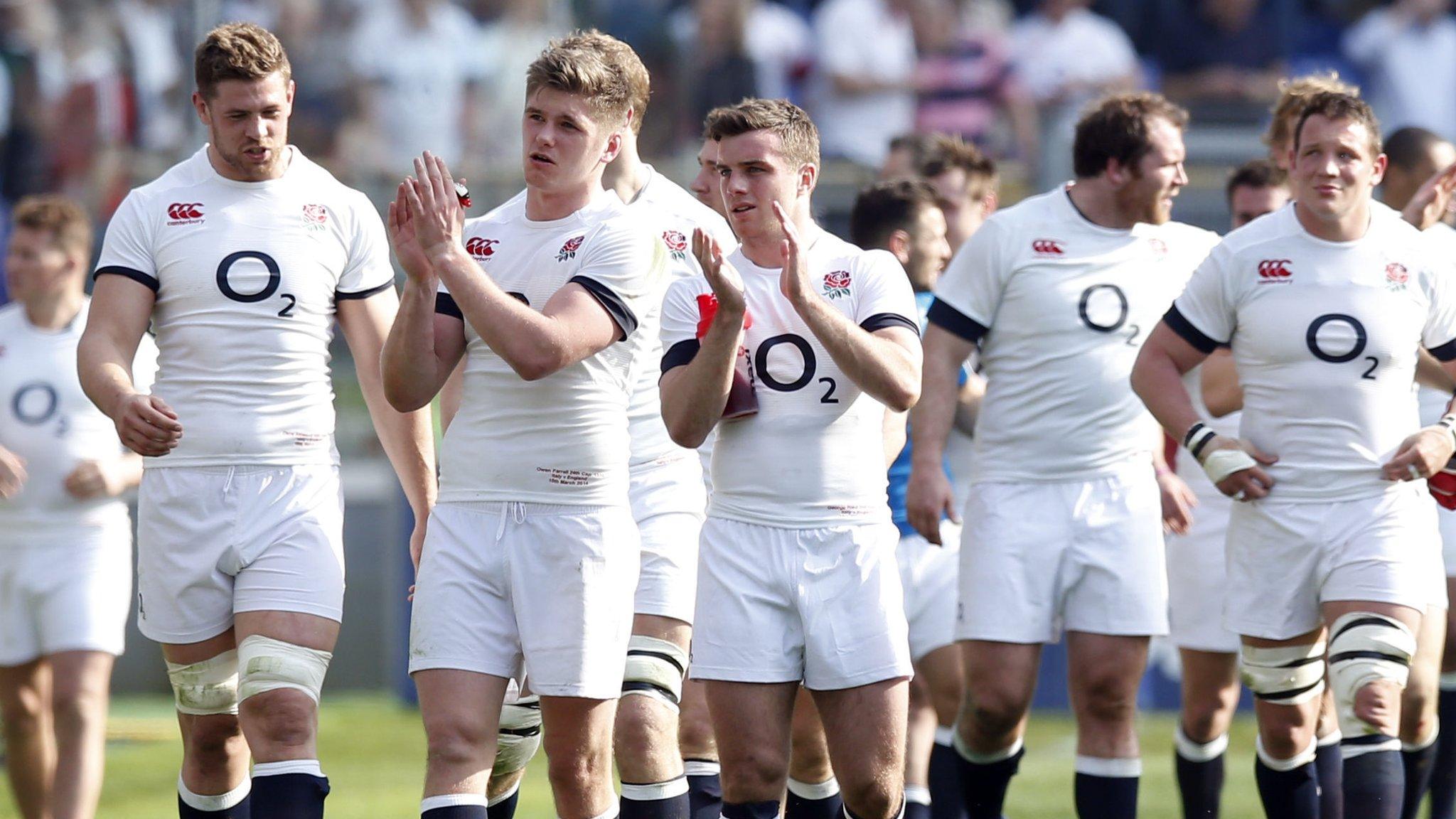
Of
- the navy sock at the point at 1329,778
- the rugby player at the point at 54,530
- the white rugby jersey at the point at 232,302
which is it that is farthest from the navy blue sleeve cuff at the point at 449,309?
the navy sock at the point at 1329,778

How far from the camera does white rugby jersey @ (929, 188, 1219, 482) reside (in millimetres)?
6715

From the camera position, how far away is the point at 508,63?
1334 cm

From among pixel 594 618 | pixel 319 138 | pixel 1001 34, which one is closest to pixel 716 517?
pixel 594 618

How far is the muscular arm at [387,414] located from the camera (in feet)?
18.7

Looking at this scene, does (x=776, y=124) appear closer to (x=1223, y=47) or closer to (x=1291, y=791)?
(x=1291, y=791)

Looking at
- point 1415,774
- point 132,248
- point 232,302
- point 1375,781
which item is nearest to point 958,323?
point 1375,781

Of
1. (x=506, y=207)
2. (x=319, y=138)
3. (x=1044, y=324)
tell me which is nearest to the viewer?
(x=506, y=207)

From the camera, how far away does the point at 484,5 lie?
13.9 m

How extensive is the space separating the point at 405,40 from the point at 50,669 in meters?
7.34

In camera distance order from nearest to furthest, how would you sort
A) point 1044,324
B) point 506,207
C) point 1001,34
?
1. point 506,207
2. point 1044,324
3. point 1001,34

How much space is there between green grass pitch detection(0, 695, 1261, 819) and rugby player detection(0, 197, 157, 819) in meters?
1.57

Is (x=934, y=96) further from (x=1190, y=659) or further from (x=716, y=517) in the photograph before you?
(x=716, y=517)

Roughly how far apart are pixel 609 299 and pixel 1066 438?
226cm

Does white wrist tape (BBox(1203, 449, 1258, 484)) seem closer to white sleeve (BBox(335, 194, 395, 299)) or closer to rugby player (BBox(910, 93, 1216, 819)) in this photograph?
rugby player (BBox(910, 93, 1216, 819))
